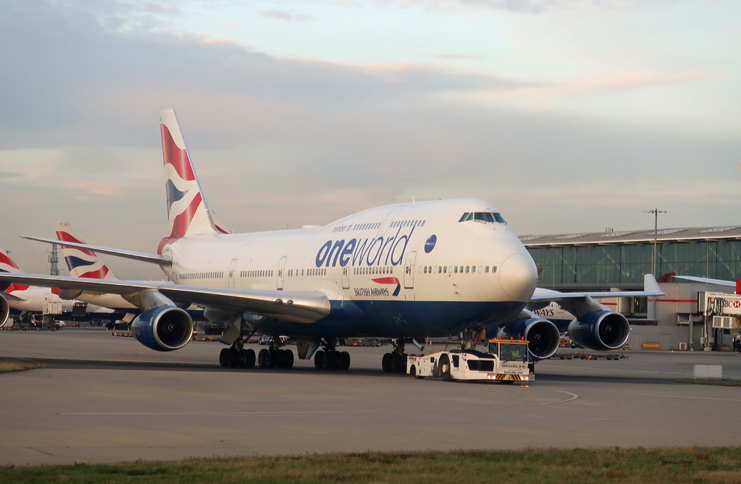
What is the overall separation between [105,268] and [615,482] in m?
79.1

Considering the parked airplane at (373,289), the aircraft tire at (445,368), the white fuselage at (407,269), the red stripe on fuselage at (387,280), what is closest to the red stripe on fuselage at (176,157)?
the parked airplane at (373,289)

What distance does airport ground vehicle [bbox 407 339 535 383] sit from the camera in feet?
87.6

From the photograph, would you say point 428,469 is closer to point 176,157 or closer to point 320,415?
point 320,415

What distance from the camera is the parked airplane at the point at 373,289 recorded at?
2689 cm

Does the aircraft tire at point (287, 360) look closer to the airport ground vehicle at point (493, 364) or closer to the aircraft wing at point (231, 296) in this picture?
the aircraft wing at point (231, 296)

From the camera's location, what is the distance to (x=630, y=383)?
29.0 metres

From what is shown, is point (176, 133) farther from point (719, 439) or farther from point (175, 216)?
point (719, 439)

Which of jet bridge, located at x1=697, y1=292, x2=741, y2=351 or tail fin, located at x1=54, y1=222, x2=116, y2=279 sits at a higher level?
tail fin, located at x1=54, y1=222, x2=116, y2=279

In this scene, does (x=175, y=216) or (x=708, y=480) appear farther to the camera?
(x=175, y=216)

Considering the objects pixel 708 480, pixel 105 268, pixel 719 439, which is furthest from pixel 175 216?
pixel 105 268

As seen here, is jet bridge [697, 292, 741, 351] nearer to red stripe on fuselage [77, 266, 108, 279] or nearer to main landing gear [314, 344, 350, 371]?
main landing gear [314, 344, 350, 371]

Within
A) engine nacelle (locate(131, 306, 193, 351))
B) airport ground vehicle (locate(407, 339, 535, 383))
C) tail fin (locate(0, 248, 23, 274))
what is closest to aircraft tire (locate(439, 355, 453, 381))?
airport ground vehicle (locate(407, 339, 535, 383))

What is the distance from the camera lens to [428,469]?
11242 mm

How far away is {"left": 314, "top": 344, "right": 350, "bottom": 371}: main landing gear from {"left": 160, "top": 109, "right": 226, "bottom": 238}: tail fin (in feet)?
34.7
